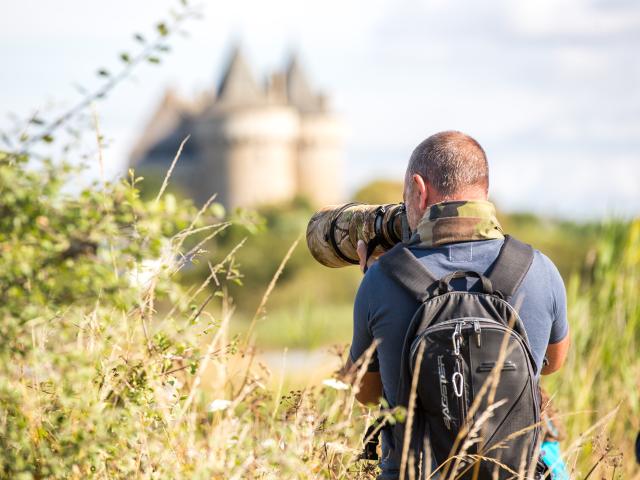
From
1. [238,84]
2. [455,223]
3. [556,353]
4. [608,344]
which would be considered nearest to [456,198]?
[455,223]

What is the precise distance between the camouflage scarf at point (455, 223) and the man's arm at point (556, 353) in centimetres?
34

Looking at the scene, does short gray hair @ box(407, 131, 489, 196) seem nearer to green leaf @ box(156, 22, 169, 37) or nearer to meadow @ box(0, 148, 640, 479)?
meadow @ box(0, 148, 640, 479)

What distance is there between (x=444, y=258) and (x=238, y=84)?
195ft

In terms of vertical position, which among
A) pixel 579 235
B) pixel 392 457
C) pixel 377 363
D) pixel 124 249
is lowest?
pixel 579 235

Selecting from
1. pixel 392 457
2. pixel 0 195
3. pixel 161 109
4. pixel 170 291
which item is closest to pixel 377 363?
pixel 392 457

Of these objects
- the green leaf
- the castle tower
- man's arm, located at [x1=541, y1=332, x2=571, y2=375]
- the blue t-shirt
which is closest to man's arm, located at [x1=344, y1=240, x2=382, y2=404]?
the blue t-shirt

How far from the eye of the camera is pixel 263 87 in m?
61.3

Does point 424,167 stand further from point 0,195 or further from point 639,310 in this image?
point 639,310

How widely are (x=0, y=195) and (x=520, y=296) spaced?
1159 mm

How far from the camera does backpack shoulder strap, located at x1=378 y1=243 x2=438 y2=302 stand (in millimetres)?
2275

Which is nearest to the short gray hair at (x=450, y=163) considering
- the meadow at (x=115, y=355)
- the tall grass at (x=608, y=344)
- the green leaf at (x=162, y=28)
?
the meadow at (x=115, y=355)

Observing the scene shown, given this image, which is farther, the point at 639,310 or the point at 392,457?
the point at 639,310

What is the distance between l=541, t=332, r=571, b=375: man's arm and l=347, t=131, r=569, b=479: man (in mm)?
93

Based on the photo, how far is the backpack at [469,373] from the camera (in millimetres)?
2195
